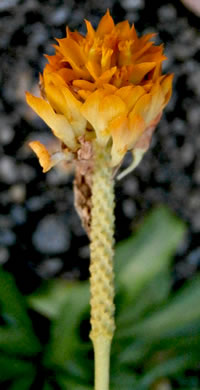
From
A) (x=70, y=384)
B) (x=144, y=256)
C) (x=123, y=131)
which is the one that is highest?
(x=123, y=131)

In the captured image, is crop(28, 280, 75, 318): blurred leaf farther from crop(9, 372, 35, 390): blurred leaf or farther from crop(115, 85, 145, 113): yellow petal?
crop(115, 85, 145, 113): yellow petal

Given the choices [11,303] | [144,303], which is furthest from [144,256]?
[11,303]

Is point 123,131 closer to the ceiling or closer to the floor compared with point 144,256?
closer to the ceiling

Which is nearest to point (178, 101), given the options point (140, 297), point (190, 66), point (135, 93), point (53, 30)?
point (190, 66)

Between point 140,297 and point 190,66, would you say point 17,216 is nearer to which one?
point 140,297

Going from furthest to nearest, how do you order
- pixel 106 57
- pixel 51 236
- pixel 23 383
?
pixel 51 236 < pixel 23 383 < pixel 106 57

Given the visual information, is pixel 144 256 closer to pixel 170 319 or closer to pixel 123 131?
pixel 170 319

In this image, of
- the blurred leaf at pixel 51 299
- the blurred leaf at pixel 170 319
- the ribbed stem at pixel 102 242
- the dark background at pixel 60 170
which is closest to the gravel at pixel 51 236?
the dark background at pixel 60 170
